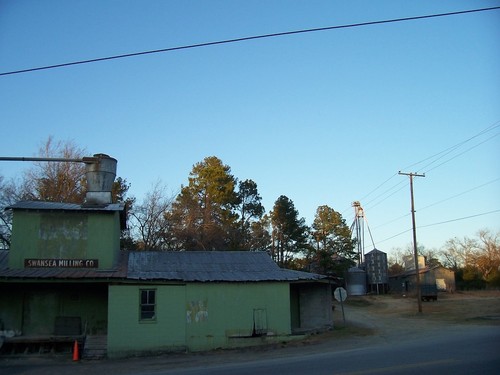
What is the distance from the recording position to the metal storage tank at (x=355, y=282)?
228ft

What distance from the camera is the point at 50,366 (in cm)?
1770

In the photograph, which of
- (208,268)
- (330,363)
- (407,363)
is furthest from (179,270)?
(407,363)

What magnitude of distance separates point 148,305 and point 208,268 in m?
3.95

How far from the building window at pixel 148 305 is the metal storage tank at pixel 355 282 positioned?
170 ft

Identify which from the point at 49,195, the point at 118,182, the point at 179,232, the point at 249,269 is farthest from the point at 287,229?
the point at 249,269

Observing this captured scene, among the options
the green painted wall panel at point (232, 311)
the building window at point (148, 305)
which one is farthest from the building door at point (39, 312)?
the green painted wall panel at point (232, 311)

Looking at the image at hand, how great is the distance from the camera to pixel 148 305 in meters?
21.4

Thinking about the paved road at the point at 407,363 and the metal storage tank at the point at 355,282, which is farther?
the metal storage tank at the point at 355,282

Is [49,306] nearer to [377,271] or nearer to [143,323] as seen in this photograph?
[143,323]

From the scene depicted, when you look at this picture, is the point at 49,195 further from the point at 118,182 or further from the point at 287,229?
the point at 287,229

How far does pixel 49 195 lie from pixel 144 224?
9171 mm

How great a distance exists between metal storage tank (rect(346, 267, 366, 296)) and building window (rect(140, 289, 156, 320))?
51716mm

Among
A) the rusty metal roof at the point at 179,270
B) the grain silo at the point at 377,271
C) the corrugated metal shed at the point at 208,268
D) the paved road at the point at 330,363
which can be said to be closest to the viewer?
the paved road at the point at 330,363

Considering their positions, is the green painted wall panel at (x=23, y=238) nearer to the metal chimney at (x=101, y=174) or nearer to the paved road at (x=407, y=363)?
the metal chimney at (x=101, y=174)
